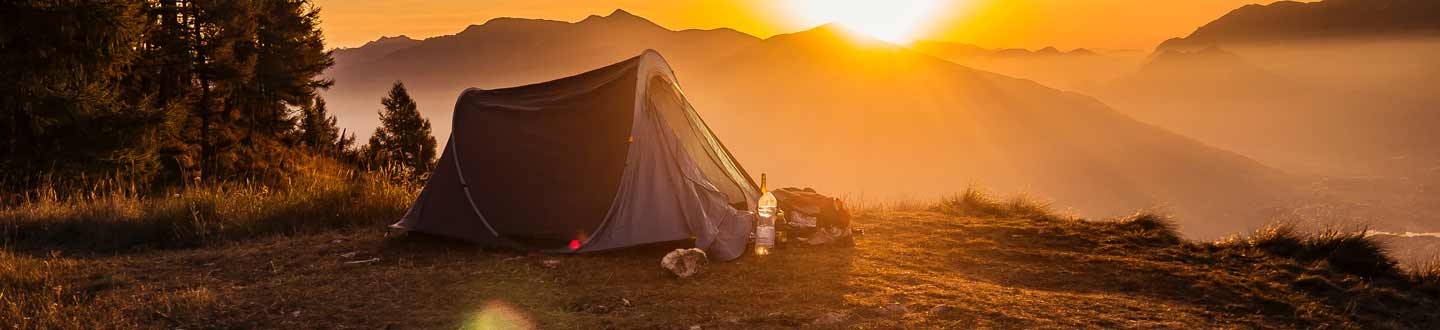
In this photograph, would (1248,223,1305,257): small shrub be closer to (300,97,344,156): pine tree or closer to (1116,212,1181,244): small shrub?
(1116,212,1181,244): small shrub

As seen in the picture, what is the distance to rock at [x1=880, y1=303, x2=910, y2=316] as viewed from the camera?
516 centimetres

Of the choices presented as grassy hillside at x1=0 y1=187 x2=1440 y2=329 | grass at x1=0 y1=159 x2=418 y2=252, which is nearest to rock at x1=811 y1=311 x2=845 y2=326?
grassy hillside at x1=0 y1=187 x2=1440 y2=329

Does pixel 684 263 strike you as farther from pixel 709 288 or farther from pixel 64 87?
pixel 64 87

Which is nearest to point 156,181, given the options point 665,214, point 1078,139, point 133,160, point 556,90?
point 133,160

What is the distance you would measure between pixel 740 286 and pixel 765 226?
4.84ft

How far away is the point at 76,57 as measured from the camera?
1276 cm

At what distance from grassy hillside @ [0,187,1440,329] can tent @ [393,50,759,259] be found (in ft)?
0.91

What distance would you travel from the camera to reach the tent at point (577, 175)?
7238 mm

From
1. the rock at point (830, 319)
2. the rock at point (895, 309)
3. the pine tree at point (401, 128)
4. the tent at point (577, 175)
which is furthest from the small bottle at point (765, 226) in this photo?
the pine tree at point (401, 128)

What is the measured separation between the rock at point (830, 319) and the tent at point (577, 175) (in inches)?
75.5

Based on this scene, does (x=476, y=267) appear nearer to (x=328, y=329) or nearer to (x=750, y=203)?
(x=328, y=329)

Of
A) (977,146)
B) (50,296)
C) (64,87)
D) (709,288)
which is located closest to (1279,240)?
(709,288)

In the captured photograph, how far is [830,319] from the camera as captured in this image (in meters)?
4.98

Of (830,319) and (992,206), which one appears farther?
(992,206)
